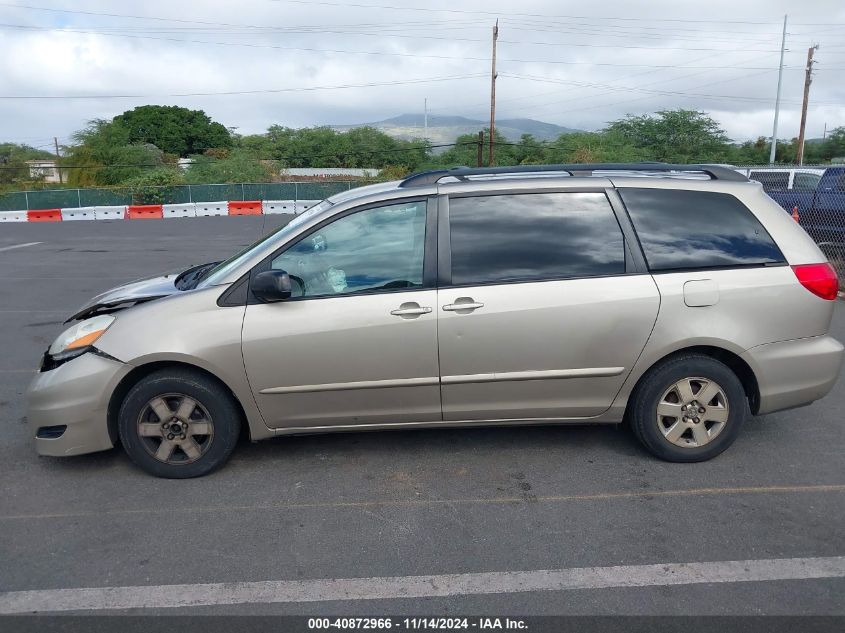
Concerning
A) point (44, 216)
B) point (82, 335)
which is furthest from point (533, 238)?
point (44, 216)

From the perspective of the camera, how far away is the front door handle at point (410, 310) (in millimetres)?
3971

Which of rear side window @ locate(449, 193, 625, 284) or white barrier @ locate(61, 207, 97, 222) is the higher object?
rear side window @ locate(449, 193, 625, 284)

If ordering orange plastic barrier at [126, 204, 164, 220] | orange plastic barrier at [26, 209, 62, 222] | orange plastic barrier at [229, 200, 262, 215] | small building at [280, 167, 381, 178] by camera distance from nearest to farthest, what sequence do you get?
orange plastic barrier at [26, 209, 62, 222] < orange plastic barrier at [126, 204, 164, 220] < orange plastic barrier at [229, 200, 262, 215] < small building at [280, 167, 381, 178]

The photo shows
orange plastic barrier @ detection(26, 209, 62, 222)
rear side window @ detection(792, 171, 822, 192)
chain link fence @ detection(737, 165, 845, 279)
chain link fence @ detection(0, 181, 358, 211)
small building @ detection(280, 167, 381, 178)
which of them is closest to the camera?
chain link fence @ detection(737, 165, 845, 279)

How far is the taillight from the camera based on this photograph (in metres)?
4.19

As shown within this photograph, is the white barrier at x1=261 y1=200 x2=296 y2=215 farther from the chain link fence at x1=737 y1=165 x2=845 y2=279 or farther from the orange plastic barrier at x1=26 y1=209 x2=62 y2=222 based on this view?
the chain link fence at x1=737 y1=165 x2=845 y2=279

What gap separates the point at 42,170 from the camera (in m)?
68.4

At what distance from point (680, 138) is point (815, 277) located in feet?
153

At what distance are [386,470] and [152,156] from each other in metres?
61.1

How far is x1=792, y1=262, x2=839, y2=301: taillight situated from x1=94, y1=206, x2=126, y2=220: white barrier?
29340 millimetres

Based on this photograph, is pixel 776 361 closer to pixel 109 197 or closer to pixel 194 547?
pixel 194 547

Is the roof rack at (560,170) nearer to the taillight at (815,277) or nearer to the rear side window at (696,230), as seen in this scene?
the rear side window at (696,230)

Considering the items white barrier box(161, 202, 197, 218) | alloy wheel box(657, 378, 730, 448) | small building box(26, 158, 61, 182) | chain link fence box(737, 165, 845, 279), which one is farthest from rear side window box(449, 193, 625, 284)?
small building box(26, 158, 61, 182)

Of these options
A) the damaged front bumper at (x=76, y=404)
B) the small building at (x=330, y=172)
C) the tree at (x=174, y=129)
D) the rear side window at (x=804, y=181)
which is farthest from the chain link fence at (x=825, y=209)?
the tree at (x=174, y=129)
